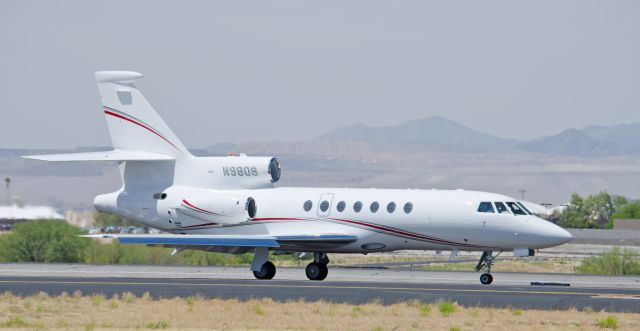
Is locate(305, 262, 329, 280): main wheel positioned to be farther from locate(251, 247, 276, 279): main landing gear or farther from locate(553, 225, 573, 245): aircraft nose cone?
locate(553, 225, 573, 245): aircraft nose cone

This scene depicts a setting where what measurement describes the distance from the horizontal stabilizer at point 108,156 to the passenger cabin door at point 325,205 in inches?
232

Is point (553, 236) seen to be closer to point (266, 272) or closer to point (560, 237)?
point (560, 237)

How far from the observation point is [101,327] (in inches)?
985

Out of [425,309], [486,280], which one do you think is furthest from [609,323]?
[486,280]

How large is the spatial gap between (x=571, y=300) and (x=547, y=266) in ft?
140

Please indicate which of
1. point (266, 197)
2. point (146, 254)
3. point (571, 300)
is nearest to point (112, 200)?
point (266, 197)

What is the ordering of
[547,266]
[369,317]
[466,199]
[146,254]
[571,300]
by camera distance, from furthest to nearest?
[547,266], [146,254], [466,199], [571,300], [369,317]

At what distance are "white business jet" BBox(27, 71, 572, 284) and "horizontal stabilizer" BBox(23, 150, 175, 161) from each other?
0.04m

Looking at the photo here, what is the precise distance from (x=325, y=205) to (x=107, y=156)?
7.82 meters

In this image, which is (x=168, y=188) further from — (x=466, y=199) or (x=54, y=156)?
(x=466, y=199)

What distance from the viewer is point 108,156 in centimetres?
4203

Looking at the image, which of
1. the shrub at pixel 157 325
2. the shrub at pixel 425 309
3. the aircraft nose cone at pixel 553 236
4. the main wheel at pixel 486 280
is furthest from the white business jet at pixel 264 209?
the shrub at pixel 157 325

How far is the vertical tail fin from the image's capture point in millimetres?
43125

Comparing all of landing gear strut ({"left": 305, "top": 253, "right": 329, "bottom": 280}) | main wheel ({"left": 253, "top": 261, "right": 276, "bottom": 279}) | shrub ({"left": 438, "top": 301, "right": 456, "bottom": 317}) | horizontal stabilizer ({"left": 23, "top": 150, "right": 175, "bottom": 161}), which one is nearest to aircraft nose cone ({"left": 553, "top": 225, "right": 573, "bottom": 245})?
landing gear strut ({"left": 305, "top": 253, "right": 329, "bottom": 280})
